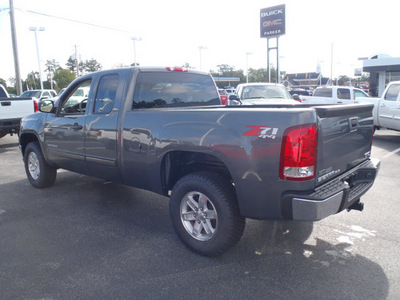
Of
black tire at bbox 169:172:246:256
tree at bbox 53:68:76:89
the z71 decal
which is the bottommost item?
black tire at bbox 169:172:246:256

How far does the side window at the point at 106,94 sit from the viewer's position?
4.50 metres

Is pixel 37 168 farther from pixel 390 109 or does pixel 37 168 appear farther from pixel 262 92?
pixel 390 109

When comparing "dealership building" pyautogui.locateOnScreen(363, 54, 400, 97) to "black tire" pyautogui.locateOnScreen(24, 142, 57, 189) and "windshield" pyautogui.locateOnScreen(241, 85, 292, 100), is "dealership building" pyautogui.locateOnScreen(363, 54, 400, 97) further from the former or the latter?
"black tire" pyautogui.locateOnScreen(24, 142, 57, 189)

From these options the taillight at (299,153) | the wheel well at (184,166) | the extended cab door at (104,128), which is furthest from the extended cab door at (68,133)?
the taillight at (299,153)

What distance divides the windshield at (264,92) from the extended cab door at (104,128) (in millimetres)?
7789

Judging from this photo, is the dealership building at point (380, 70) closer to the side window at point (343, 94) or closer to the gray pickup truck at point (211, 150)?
the side window at point (343, 94)

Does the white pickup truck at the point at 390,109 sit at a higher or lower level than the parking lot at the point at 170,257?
higher

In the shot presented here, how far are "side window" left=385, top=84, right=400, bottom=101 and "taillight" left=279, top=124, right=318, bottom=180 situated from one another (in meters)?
9.33

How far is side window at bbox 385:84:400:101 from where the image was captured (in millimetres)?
10768

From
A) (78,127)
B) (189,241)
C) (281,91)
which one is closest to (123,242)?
(189,241)

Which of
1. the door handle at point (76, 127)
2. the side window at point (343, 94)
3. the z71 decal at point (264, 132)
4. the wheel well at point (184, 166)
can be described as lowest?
the wheel well at point (184, 166)

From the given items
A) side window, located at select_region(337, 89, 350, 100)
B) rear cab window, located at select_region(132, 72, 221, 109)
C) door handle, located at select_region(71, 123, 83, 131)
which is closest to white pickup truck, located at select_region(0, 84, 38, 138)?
door handle, located at select_region(71, 123, 83, 131)

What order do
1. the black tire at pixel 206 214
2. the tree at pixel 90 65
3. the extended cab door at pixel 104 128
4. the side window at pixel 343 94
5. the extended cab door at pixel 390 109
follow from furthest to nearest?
the tree at pixel 90 65 → the side window at pixel 343 94 → the extended cab door at pixel 390 109 → the extended cab door at pixel 104 128 → the black tire at pixel 206 214

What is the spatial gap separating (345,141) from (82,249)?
2858 millimetres
